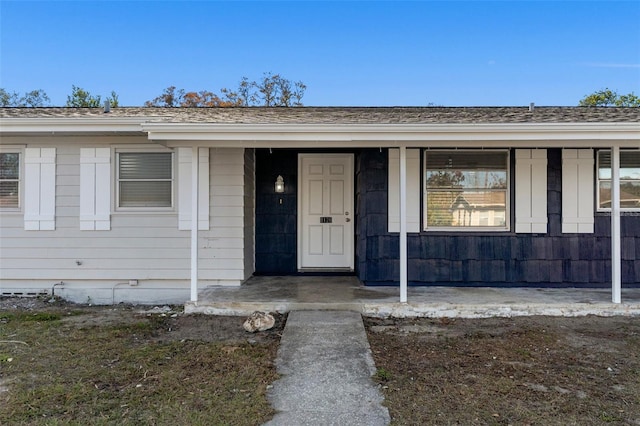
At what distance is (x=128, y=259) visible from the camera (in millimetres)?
5898

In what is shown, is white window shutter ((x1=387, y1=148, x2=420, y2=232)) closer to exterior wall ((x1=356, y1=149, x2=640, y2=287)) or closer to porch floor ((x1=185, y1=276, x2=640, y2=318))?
exterior wall ((x1=356, y1=149, x2=640, y2=287))

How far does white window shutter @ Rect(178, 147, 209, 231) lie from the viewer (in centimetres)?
580

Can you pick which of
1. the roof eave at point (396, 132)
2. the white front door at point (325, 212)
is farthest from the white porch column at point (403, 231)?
the white front door at point (325, 212)

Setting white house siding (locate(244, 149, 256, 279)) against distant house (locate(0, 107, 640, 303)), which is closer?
distant house (locate(0, 107, 640, 303))

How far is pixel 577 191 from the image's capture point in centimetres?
575

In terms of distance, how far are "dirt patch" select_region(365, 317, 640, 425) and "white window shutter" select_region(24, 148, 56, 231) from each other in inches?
196

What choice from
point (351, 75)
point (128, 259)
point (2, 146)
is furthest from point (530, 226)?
point (351, 75)

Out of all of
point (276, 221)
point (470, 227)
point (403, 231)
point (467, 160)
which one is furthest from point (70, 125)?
point (470, 227)

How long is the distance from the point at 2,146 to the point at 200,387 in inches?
211

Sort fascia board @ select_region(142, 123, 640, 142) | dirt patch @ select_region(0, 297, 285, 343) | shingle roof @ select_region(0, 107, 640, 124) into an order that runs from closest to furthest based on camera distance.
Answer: dirt patch @ select_region(0, 297, 285, 343) < fascia board @ select_region(142, 123, 640, 142) < shingle roof @ select_region(0, 107, 640, 124)

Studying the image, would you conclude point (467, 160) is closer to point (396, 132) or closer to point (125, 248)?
point (396, 132)

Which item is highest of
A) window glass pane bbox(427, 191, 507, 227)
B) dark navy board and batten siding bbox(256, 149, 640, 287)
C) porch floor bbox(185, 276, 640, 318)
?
window glass pane bbox(427, 191, 507, 227)

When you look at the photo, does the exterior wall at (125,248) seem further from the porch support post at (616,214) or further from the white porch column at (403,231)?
the porch support post at (616,214)

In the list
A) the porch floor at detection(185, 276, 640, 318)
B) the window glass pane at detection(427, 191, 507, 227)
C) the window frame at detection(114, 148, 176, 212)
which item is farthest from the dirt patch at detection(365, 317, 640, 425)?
the window frame at detection(114, 148, 176, 212)
